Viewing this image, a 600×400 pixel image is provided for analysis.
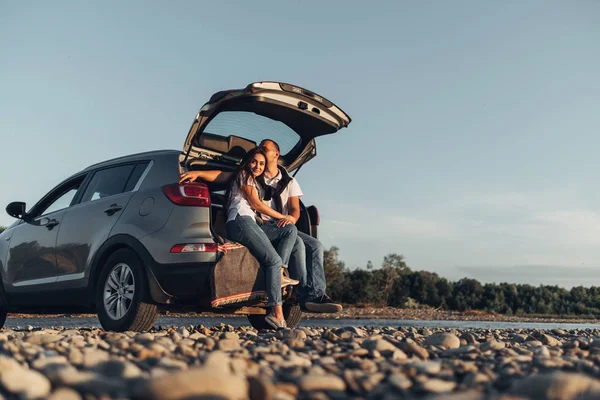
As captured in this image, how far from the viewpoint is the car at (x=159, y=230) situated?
5.36m

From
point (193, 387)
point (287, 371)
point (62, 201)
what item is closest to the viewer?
point (193, 387)

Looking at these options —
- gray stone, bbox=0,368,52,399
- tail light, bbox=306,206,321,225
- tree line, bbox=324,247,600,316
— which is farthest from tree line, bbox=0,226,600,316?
gray stone, bbox=0,368,52,399

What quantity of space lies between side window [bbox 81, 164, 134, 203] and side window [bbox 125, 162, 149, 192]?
0.08 m

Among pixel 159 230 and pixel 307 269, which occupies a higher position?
pixel 159 230

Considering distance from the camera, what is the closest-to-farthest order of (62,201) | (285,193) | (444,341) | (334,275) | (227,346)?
(227,346) → (444,341) → (285,193) → (62,201) → (334,275)

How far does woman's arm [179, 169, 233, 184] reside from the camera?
5545mm

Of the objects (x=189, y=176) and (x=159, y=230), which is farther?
(x=189, y=176)

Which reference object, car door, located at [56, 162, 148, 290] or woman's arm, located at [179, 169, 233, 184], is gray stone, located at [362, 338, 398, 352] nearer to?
woman's arm, located at [179, 169, 233, 184]

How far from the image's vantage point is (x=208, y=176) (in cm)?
579

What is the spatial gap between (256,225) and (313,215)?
4.04 feet

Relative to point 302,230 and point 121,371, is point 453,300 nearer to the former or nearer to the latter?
point 302,230

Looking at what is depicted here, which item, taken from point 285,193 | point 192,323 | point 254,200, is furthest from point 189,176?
point 192,323

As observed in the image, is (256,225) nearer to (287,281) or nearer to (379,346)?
(287,281)

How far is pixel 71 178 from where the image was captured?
701 cm
